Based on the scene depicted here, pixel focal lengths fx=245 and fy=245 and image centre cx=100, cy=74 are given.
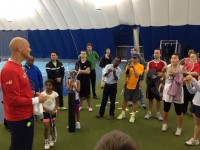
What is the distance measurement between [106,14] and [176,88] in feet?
59.1

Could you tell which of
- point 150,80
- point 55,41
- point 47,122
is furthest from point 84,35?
point 47,122

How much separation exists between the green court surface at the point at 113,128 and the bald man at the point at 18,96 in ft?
7.65

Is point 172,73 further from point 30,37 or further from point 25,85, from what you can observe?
point 30,37

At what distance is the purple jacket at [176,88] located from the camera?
6016mm

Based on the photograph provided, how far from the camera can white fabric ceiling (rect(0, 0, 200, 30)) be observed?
1989cm

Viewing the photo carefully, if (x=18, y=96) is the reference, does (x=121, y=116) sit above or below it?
below

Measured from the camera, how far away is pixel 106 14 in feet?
75.4

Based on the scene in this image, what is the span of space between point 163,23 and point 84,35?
8.26 m

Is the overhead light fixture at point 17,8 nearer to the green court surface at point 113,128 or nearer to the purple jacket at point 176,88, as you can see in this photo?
the green court surface at point 113,128

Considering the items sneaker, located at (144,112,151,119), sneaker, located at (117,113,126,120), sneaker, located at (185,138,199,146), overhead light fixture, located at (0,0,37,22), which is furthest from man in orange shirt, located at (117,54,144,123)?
overhead light fixture, located at (0,0,37,22)

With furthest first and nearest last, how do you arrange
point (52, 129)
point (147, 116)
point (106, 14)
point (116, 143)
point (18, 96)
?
point (106, 14), point (147, 116), point (52, 129), point (18, 96), point (116, 143)

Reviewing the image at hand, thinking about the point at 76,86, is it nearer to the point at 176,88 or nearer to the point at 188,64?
the point at 176,88

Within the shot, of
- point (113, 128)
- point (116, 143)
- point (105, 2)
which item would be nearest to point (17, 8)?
point (105, 2)

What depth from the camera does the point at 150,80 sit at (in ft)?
24.0
